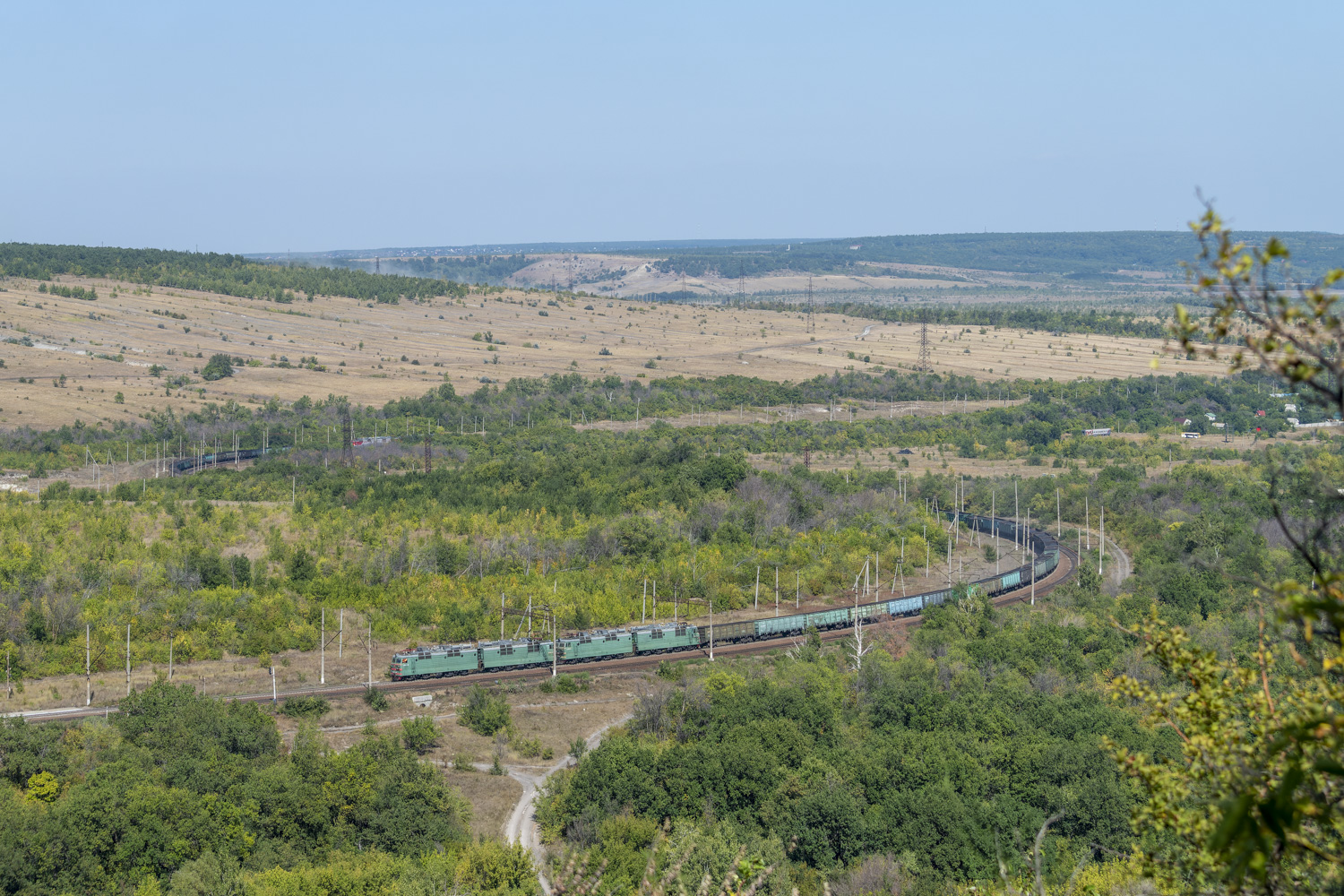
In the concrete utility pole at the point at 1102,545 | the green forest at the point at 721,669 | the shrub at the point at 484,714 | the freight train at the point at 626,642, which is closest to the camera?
the green forest at the point at 721,669

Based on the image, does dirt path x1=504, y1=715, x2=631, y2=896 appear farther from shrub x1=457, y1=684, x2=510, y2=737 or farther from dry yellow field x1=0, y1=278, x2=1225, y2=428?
dry yellow field x1=0, y1=278, x2=1225, y2=428

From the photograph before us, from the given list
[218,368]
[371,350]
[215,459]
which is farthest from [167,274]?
[215,459]

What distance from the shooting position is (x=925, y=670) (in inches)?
1981

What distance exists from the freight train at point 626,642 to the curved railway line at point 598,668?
0.29 metres

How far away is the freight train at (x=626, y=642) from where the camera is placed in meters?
51.8

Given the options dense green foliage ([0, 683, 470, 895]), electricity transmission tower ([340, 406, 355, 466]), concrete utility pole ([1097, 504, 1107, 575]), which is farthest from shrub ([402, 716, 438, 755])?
electricity transmission tower ([340, 406, 355, 466])

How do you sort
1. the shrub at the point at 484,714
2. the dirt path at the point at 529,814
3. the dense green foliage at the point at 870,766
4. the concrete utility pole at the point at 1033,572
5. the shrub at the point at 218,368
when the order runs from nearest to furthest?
the dense green foliage at the point at 870,766 < the dirt path at the point at 529,814 < the shrub at the point at 484,714 < the concrete utility pole at the point at 1033,572 < the shrub at the point at 218,368

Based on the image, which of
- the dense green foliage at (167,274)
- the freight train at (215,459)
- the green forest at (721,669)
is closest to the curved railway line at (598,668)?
the green forest at (721,669)

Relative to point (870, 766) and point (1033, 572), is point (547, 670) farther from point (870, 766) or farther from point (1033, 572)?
point (1033, 572)

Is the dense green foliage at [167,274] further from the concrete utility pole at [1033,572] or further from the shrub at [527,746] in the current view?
the shrub at [527,746]

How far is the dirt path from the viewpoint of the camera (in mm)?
35500

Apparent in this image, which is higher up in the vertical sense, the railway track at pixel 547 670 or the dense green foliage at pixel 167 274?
the dense green foliage at pixel 167 274

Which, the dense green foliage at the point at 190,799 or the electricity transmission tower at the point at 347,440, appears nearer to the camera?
the dense green foliage at the point at 190,799

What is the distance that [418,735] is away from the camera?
43156mm
